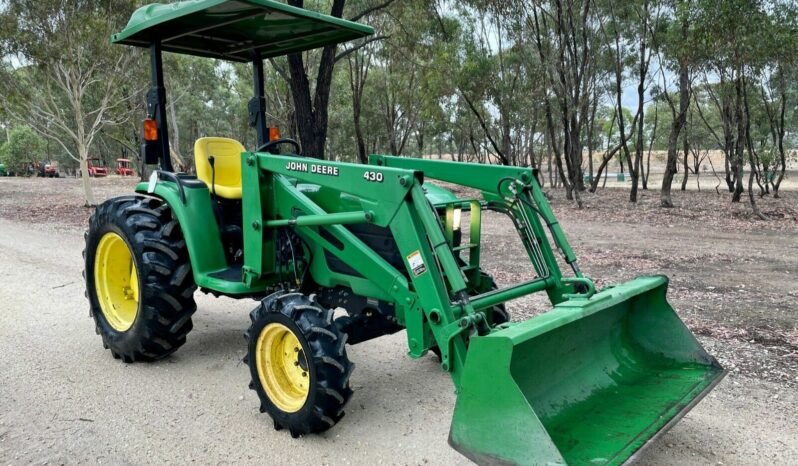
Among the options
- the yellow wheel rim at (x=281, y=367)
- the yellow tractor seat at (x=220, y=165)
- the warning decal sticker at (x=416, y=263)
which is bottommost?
the yellow wheel rim at (x=281, y=367)

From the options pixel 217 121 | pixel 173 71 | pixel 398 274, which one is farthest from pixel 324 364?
pixel 217 121

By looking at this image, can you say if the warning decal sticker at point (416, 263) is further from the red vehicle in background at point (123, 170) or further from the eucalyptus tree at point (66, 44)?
the red vehicle in background at point (123, 170)

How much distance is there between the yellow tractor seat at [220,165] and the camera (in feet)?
14.8

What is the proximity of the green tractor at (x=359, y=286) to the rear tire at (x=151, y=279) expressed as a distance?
0.01 metres

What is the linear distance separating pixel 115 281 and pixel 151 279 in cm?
102

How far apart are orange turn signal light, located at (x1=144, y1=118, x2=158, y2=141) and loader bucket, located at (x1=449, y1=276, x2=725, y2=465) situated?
3173mm

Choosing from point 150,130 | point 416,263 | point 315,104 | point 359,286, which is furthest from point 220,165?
point 315,104

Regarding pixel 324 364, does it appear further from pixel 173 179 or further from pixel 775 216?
pixel 775 216

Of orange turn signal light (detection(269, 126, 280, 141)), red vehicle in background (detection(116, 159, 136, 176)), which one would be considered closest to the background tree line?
orange turn signal light (detection(269, 126, 280, 141))

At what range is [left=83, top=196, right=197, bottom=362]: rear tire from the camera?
4.28 m

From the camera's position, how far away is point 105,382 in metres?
4.23

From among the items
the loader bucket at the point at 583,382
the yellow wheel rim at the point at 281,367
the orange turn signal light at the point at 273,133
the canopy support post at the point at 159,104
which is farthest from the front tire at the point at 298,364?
the orange turn signal light at the point at 273,133

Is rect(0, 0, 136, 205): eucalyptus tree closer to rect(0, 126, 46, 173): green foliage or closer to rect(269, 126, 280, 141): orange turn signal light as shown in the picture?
rect(269, 126, 280, 141): orange turn signal light

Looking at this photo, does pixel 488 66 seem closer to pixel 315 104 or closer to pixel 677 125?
pixel 677 125
